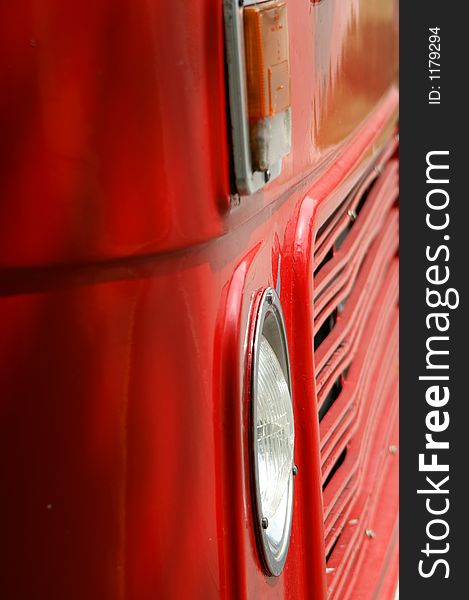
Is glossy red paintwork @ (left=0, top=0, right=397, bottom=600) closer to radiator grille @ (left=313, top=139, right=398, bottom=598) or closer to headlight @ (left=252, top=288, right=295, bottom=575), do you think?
headlight @ (left=252, top=288, right=295, bottom=575)

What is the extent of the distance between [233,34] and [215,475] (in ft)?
1.50

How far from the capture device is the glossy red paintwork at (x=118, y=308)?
951mm

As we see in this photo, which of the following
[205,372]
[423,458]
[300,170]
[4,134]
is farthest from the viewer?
[423,458]

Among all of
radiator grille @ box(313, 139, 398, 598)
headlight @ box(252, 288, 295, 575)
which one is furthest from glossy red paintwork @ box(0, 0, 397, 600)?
radiator grille @ box(313, 139, 398, 598)

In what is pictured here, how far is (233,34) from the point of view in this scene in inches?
40.7

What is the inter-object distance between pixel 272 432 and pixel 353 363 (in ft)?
3.12

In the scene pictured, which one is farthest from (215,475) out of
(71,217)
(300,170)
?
(300,170)

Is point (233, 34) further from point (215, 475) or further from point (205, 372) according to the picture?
point (215, 475)

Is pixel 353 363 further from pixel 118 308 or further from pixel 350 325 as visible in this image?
pixel 118 308

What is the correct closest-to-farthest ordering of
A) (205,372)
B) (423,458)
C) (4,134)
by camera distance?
(4,134) → (205,372) → (423,458)

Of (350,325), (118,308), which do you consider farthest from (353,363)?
(118,308)

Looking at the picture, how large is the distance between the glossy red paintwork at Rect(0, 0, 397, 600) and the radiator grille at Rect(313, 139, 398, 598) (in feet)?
1.89

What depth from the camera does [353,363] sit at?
2.20 meters

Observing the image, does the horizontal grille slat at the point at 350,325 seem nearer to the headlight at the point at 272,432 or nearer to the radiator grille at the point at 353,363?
the radiator grille at the point at 353,363
